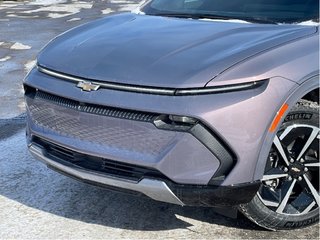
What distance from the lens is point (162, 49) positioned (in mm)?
3020

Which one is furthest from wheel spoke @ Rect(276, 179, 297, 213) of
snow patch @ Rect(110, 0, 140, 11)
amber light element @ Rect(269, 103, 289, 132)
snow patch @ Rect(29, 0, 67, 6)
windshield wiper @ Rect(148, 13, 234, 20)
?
snow patch @ Rect(29, 0, 67, 6)

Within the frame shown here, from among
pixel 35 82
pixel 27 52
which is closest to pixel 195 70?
pixel 35 82

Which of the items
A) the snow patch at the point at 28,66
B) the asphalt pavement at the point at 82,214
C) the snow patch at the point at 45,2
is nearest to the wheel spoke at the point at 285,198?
the asphalt pavement at the point at 82,214

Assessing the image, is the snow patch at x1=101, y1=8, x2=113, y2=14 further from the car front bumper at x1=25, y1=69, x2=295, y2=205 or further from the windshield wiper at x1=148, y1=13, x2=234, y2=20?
the car front bumper at x1=25, y1=69, x2=295, y2=205

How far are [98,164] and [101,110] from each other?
1.12 ft

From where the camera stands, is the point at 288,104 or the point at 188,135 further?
the point at 288,104

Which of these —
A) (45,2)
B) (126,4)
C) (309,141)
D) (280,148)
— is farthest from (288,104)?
(45,2)

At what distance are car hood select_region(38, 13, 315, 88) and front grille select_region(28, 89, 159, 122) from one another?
0.16 meters

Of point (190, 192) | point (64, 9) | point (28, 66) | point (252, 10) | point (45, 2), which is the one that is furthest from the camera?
point (45, 2)

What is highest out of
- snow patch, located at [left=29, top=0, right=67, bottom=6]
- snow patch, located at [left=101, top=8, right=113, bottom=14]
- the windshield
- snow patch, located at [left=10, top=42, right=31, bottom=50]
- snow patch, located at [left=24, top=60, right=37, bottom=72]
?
the windshield

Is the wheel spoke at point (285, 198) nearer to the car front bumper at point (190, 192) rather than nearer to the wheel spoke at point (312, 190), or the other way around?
the wheel spoke at point (312, 190)

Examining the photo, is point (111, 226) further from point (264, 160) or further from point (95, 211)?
point (264, 160)

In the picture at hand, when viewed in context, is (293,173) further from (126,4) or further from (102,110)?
(126,4)

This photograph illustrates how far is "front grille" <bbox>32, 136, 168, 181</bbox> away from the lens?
2.82 metres
